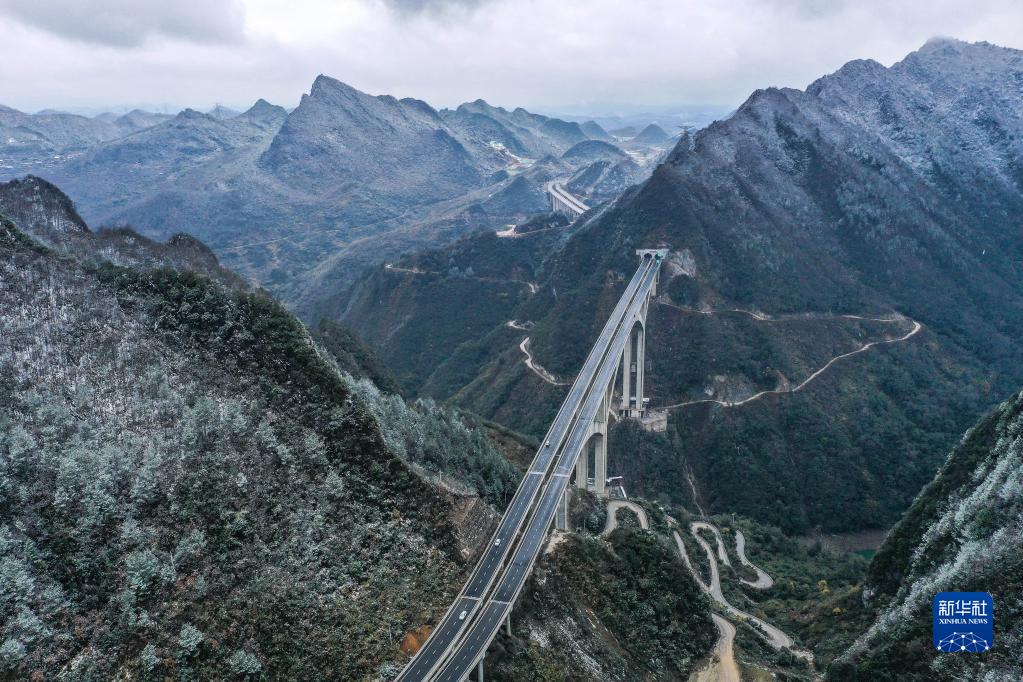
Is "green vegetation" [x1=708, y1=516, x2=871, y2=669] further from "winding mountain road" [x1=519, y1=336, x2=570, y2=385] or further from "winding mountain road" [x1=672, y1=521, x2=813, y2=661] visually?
"winding mountain road" [x1=519, y1=336, x2=570, y2=385]

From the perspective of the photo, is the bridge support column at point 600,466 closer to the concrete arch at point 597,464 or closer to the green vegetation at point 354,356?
the concrete arch at point 597,464

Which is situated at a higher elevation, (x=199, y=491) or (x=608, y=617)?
(x=199, y=491)

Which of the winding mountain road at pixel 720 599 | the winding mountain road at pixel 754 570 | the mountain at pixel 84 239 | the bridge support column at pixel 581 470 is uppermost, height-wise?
the mountain at pixel 84 239

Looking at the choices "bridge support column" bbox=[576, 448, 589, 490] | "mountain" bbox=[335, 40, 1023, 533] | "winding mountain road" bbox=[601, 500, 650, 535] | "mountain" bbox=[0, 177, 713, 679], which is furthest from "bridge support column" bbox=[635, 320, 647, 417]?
"mountain" bbox=[0, 177, 713, 679]

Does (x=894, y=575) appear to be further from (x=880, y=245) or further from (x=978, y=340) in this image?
(x=880, y=245)

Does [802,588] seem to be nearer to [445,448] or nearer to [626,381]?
[626,381]

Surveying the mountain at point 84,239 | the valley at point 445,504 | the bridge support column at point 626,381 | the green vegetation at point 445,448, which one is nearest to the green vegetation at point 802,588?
the valley at point 445,504

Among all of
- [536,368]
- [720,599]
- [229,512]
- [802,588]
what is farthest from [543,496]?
Result: [536,368]
